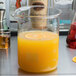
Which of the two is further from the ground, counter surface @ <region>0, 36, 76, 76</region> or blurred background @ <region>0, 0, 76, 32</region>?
blurred background @ <region>0, 0, 76, 32</region>

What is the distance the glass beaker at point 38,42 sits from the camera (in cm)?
70

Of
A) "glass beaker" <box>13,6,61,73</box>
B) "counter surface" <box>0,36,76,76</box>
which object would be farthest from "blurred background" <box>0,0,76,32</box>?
"glass beaker" <box>13,6,61,73</box>

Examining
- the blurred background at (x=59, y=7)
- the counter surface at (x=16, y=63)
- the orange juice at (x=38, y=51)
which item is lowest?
the counter surface at (x=16, y=63)

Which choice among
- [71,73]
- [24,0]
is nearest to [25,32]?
[71,73]

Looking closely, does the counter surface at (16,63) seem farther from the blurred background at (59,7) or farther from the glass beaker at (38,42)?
the blurred background at (59,7)

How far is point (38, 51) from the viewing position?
70 centimetres

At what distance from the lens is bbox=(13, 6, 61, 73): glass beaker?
0.70 m

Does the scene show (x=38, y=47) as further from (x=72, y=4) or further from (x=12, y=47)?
(x=72, y=4)

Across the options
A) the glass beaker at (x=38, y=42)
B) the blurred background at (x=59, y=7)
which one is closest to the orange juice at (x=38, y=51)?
the glass beaker at (x=38, y=42)

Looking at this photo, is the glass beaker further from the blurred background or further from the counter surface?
the blurred background

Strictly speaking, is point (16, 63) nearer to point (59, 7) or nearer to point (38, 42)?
point (38, 42)

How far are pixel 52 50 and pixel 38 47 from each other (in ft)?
0.18

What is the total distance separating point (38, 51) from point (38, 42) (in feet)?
0.10

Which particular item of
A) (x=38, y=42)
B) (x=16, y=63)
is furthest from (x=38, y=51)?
(x=16, y=63)
